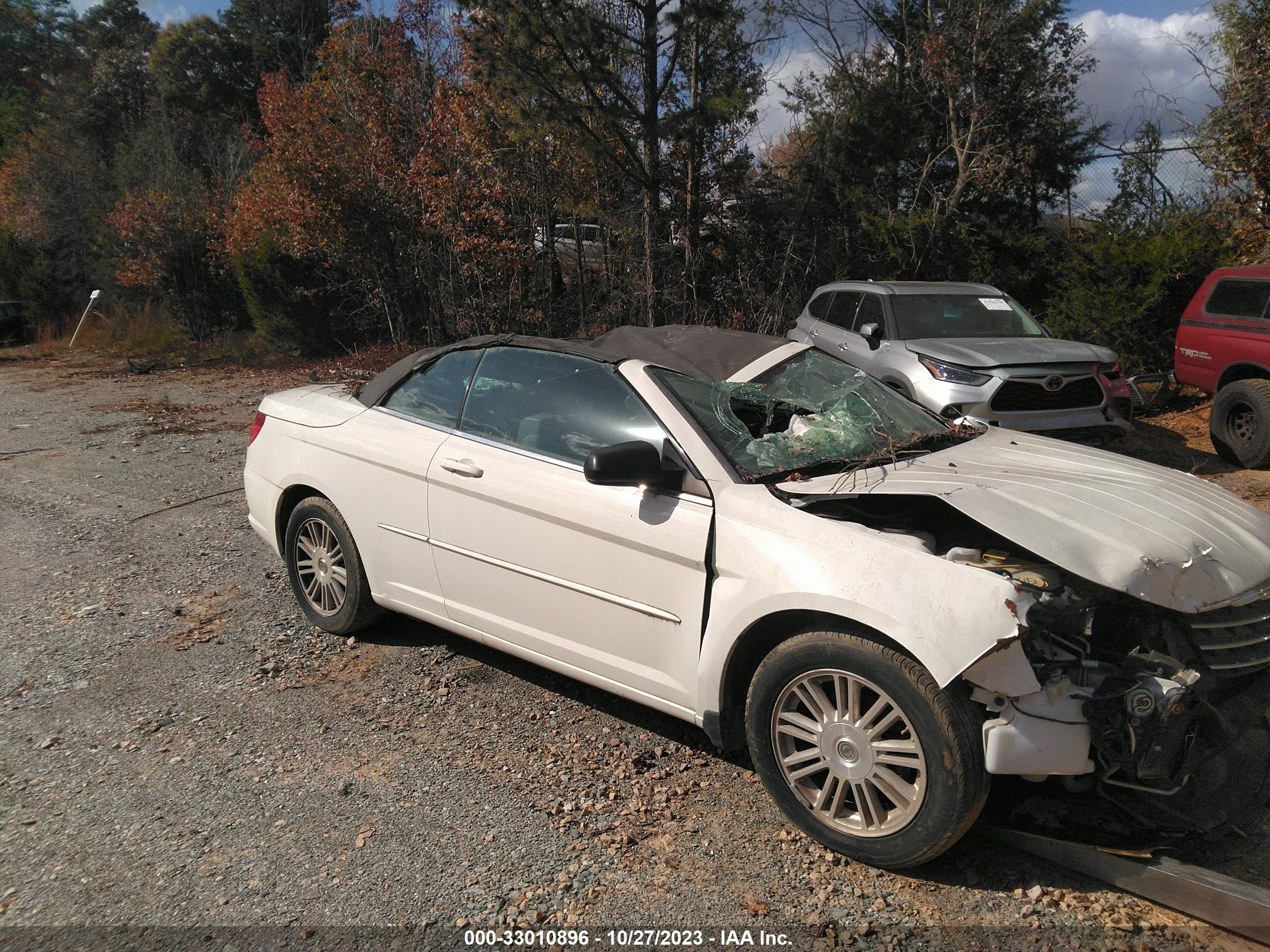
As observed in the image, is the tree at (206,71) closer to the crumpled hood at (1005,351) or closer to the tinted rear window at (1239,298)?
the crumpled hood at (1005,351)

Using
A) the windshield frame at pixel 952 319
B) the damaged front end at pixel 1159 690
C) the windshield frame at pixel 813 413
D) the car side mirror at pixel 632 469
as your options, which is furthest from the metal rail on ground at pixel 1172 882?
the windshield frame at pixel 952 319

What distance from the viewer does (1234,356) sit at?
866 cm

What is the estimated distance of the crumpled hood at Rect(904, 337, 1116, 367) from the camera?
798 cm

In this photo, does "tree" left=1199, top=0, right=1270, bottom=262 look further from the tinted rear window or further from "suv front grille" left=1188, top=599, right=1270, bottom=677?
"suv front grille" left=1188, top=599, right=1270, bottom=677

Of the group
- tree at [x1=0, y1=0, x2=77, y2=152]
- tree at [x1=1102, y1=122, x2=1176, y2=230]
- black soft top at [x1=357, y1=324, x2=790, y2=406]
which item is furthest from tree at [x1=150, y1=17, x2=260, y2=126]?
black soft top at [x1=357, y1=324, x2=790, y2=406]

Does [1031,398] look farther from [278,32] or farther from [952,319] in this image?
[278,32]

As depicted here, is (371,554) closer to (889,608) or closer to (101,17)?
(889,608)

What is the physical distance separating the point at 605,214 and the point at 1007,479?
39.2 feet

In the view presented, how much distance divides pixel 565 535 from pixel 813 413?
1266mm

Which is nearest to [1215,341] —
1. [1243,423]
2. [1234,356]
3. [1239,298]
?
[1234,356]

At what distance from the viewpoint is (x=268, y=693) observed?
4301mm

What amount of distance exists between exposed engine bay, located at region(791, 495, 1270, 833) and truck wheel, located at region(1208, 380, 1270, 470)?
613cm

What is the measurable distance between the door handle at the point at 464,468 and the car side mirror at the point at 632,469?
76 cm

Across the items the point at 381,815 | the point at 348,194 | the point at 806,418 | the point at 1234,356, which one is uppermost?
the point at 348,194
